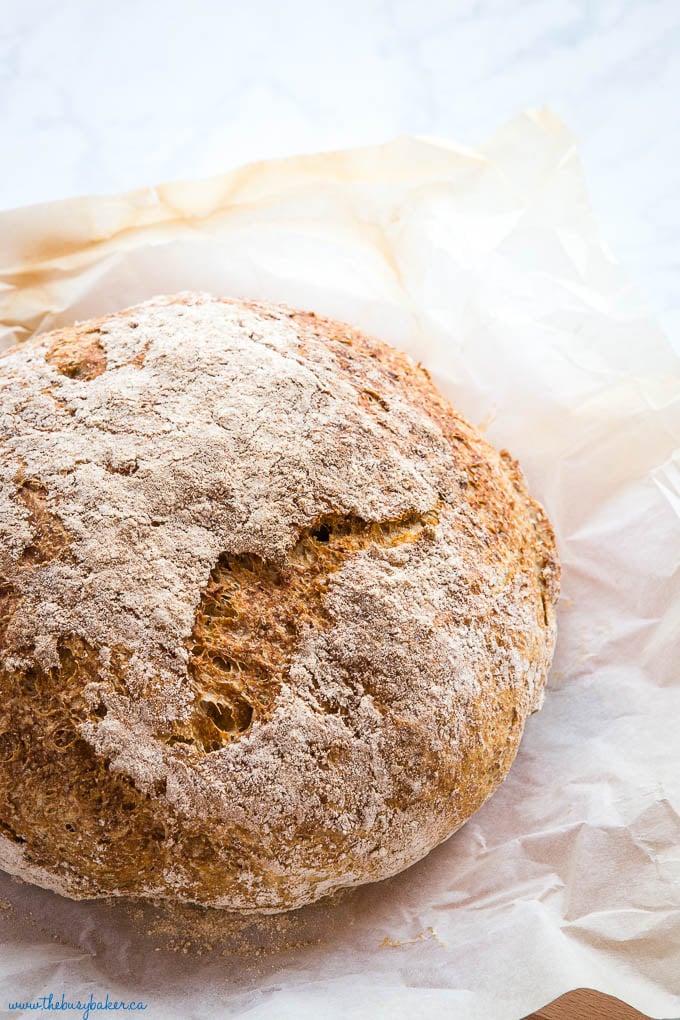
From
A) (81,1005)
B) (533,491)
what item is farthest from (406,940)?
(533,491)

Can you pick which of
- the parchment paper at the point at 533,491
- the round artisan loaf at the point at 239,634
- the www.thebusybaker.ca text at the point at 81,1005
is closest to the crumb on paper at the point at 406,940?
the parchment paper at the point at 533,491

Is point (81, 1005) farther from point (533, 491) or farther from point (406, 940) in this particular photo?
point (533, 491)

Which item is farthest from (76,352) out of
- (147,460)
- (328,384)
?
(328,384)

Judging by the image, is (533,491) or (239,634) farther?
(533,491)

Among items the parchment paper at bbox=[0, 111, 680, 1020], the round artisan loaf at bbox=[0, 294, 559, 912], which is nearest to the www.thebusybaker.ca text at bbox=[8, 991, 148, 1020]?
the parchment paper at bbox=[0, 111, 680, 1020]

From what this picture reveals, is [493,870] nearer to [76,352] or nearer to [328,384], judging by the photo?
[328,384]

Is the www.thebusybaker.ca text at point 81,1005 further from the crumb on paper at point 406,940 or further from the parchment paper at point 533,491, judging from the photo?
the crumb on paper at point 406,940

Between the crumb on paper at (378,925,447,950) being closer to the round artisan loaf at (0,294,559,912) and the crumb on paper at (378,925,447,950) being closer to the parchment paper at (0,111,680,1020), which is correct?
the parchment paper at (0,111,680,1020)
